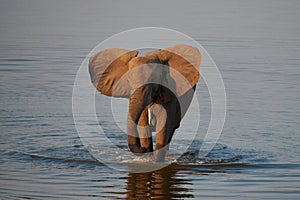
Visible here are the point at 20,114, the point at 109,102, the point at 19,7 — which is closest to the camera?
the point at 20,114

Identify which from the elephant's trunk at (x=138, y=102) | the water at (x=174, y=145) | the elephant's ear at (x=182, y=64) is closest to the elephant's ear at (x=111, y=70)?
the elephant's ear at (x=182, y=64)

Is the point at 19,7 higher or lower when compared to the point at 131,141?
lower

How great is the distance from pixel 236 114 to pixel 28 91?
4641 mm

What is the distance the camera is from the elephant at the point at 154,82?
A: 443 inches

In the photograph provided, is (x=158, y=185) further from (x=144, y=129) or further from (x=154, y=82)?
(x=154, y=82)

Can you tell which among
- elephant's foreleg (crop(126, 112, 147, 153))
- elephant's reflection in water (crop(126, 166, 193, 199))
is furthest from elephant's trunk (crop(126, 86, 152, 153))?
elephant's reflection in water (crop(126, 166, 193, 199))

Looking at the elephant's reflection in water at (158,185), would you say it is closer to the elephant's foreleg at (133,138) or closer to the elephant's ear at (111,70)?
the elephant's foreleg at (133,138)

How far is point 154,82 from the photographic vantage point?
11.0 meters

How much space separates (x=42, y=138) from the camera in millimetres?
13672

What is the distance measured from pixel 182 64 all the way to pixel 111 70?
39.0 inches

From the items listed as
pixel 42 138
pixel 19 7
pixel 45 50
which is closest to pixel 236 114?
pixel 42 138

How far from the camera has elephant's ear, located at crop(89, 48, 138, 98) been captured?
455 inches

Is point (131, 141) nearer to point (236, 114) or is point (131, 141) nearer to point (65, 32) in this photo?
point (236, 114)

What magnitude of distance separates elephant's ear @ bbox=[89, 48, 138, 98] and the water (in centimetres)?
107
